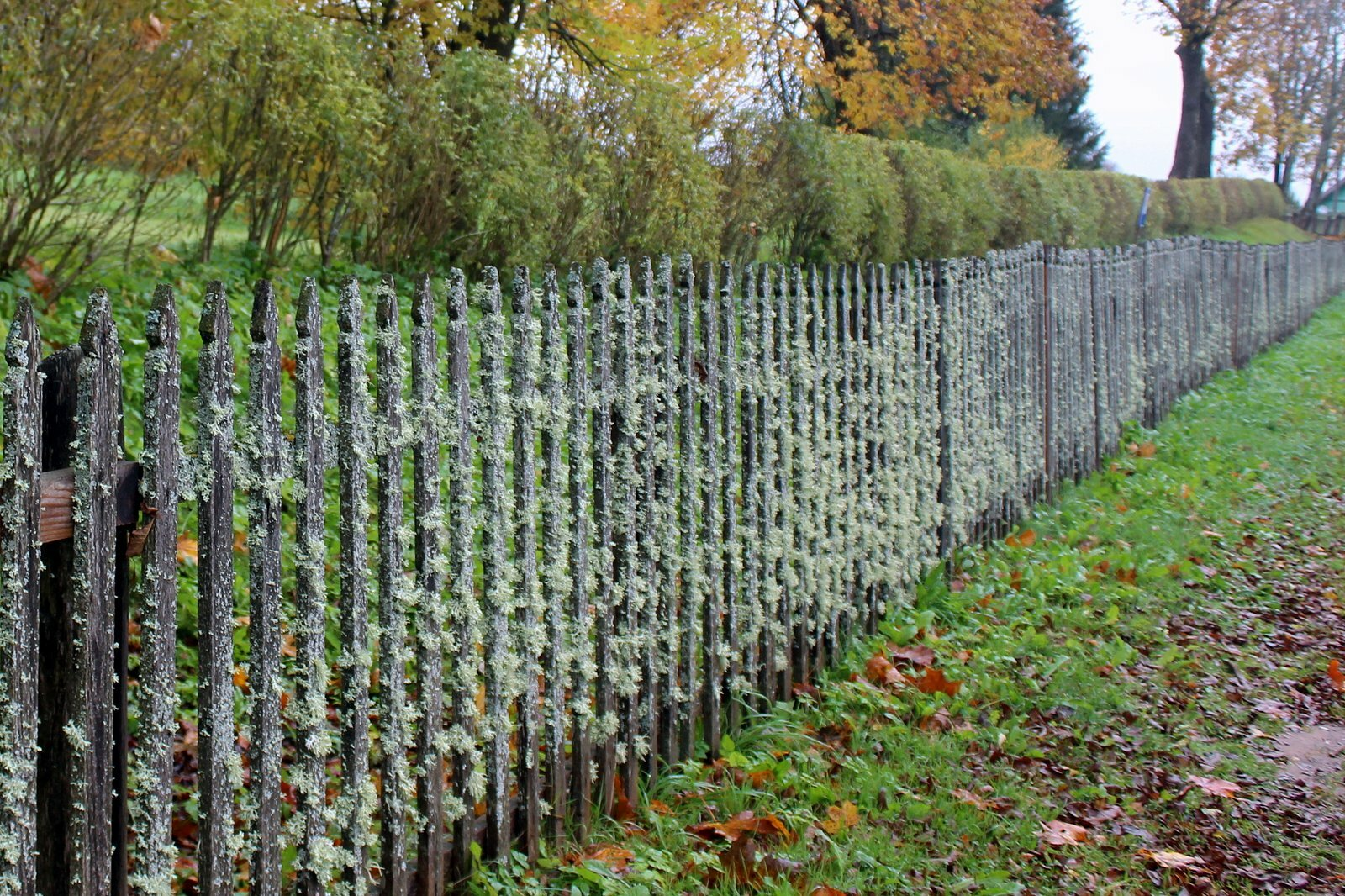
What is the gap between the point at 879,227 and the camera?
14125 millimetres

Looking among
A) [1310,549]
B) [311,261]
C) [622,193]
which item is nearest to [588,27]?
[622,193]

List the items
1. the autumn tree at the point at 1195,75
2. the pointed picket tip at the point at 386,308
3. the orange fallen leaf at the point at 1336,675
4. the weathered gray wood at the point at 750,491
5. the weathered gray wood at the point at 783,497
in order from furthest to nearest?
the autumn tree at the point at 1195,75
the orange fallen leaf at the point at 1336,675
the weathered gray wood at the point at 783,497
the weathered gray wood at the point at 750,491
the pointed picket tip at the point at 386,308

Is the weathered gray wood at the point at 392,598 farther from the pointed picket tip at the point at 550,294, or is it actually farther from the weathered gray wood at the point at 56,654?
the weathered gray wood at the point at 56,654

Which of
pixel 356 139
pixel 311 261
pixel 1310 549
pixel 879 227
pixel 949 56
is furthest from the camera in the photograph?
pixel 949 56

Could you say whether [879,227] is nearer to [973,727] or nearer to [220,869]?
[973,727]

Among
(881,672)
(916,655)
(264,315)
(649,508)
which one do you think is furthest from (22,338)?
(916,655)

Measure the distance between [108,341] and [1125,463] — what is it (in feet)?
29.1

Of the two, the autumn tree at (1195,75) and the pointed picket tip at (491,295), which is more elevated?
the autumn tree at (1195,75)

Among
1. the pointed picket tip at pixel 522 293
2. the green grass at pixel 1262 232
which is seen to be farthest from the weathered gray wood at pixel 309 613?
the green grass at pixel 1262 232

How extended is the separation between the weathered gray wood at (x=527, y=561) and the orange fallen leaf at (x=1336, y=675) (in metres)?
3.80

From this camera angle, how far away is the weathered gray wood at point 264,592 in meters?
2.51

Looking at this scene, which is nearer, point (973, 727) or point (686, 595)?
point (686, 595)

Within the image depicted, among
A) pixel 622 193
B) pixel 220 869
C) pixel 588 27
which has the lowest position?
pixel 220 869

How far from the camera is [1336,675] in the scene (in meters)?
5.54
